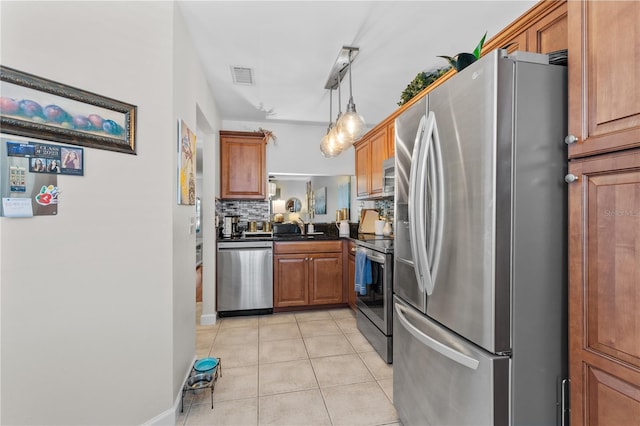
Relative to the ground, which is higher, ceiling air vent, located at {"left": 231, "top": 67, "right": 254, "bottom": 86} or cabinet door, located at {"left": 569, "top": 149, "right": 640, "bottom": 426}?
ceiling air vent, located at {"left": 231, "top": 67, "right": 254, "bottom": 86}

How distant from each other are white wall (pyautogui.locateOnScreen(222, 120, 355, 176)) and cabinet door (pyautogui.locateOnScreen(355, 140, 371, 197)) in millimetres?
354

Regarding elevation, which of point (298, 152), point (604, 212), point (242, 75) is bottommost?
point (604, 212)

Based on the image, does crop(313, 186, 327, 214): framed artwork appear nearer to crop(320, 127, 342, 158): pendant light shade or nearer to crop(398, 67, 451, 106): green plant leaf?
crop(320, 127, 342, 158): pendant light shade

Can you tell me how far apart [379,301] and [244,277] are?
1.71 meters

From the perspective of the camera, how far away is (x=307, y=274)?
3.73 m

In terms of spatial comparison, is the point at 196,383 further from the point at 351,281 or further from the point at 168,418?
the point at 351,281

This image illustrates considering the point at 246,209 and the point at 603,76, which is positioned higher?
the point at 603,76

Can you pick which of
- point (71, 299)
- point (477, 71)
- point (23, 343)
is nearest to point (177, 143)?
point (71, 299)

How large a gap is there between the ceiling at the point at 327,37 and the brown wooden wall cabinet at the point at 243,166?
0.74 metres

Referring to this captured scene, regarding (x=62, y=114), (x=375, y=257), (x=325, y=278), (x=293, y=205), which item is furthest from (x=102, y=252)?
(x=293, y=205)

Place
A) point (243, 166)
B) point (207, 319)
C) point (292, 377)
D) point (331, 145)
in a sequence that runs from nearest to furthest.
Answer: point (292, 377)
point (331, 145)
point (207, 319)
point (243, 166)

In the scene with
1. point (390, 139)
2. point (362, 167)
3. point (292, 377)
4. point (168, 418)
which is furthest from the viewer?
point (362, 167)

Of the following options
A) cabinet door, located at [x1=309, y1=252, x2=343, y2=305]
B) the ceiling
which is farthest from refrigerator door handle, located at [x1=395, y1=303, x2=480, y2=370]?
cabinet door, located at [x1=309, y1=252, x2=343, y2=305]

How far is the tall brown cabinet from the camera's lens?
85cm
